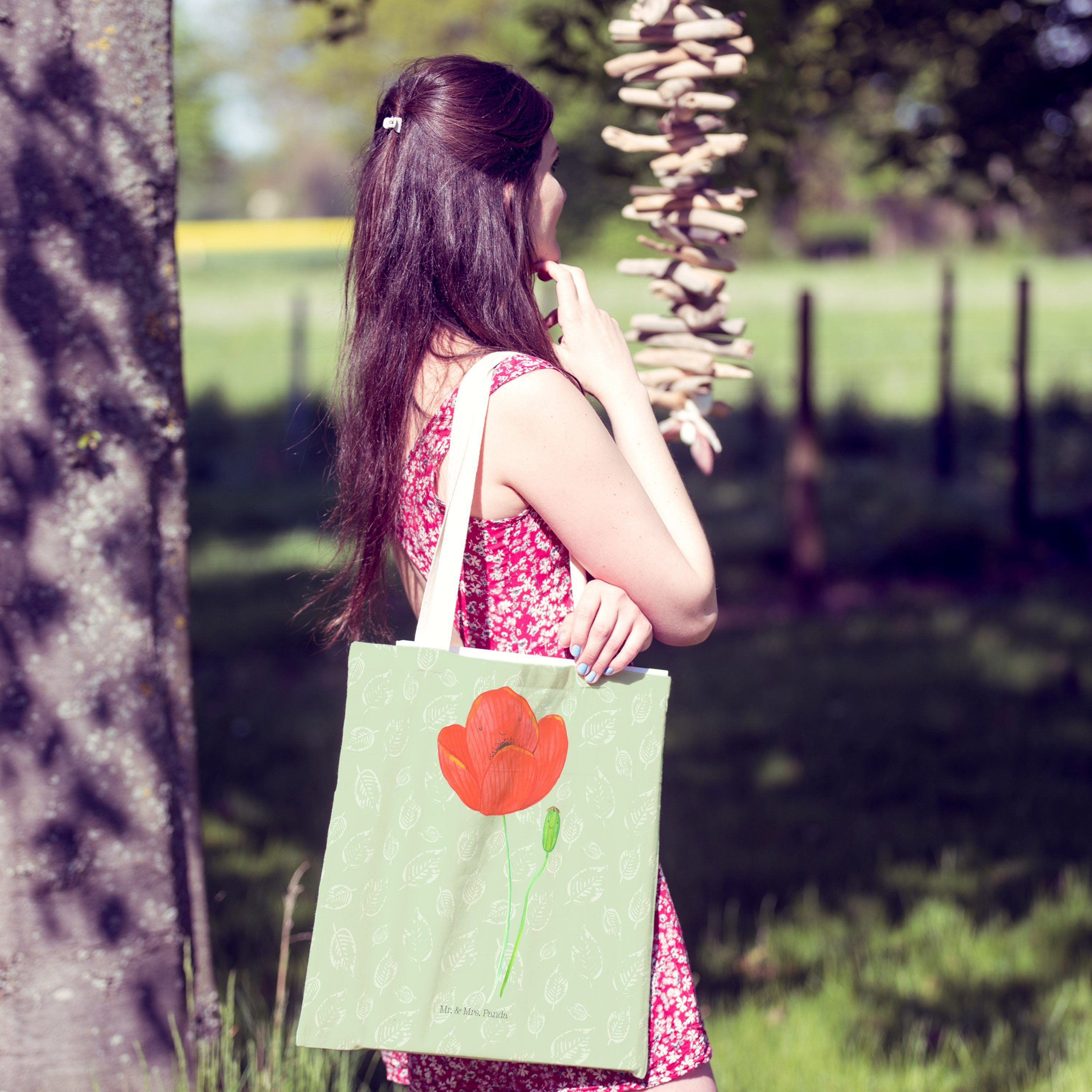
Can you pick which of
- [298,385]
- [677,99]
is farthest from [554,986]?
[298,385]

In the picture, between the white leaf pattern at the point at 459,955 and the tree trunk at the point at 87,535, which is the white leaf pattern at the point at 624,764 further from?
the tree trunk at the point at 87,535

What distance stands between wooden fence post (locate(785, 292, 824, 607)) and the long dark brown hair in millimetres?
5513

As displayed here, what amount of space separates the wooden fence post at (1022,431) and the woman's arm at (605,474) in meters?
6.67

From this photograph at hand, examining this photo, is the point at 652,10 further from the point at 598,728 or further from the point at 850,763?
the point at 850,763

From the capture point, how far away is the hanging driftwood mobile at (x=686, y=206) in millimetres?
2123

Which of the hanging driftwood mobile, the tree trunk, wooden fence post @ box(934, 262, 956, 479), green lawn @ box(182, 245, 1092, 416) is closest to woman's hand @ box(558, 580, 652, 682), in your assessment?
the hanging driftwood mobile

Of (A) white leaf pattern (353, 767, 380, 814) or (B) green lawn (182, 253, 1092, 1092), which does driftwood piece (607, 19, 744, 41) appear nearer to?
(B) green lawn (182, 253, 1092, 1092)

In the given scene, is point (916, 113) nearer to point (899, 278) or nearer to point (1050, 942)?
point (1050, 942)

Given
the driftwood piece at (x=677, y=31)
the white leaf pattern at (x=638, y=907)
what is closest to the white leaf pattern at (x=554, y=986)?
the white leaf pattern at (x=638, y=907)

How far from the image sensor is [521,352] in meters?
1.62

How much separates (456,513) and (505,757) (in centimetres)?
30

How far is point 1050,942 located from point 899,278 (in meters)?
40.9

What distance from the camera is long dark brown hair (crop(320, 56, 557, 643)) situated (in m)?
1.64

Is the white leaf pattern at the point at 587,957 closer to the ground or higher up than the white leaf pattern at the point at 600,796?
closer to the ground
